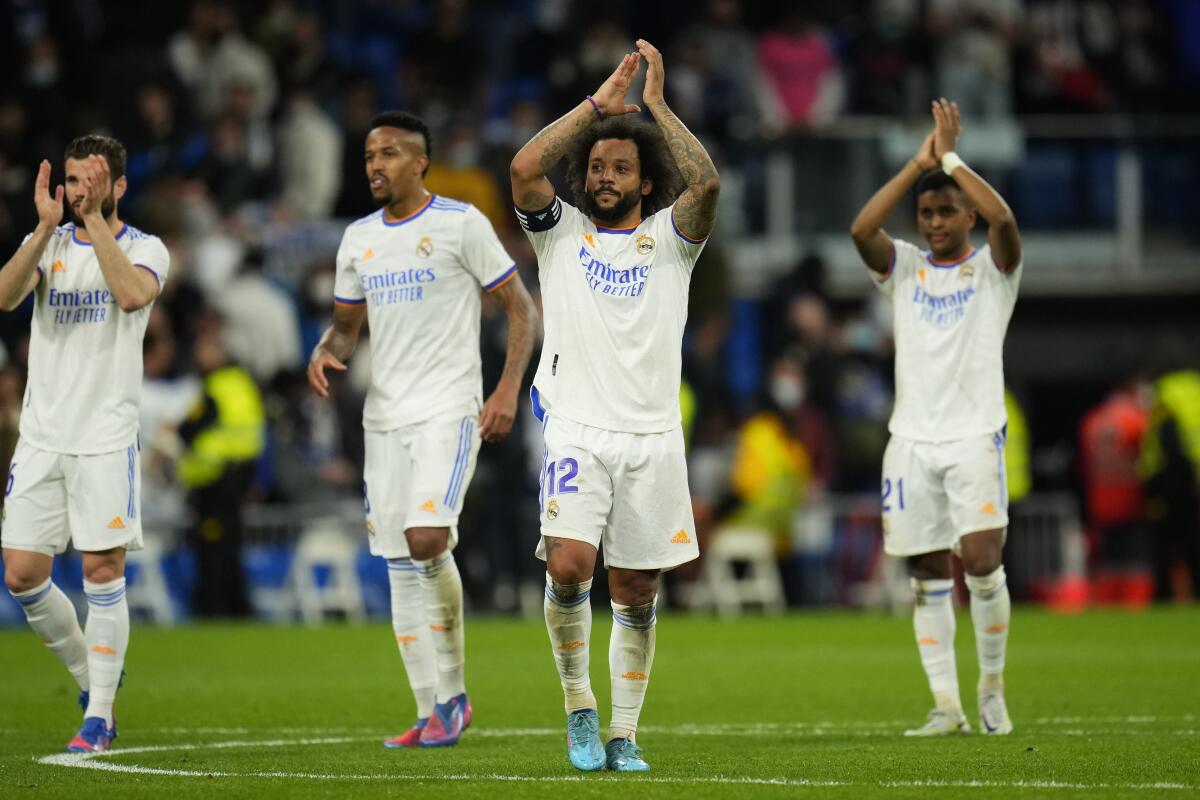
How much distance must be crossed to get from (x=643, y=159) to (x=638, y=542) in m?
1.68

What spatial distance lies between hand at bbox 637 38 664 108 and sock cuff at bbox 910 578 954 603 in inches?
138

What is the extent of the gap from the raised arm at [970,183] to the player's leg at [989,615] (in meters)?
1.54

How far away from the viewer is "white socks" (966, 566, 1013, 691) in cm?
1041

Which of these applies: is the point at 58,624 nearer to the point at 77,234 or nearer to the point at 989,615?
the point at 77,234

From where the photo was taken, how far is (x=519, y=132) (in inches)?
887

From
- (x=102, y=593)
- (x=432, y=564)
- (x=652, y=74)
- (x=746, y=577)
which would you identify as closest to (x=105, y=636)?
(x=102, y=593)

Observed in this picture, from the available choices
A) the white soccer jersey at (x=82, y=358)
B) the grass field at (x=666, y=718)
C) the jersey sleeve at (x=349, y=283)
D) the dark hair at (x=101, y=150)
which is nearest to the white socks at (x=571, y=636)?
the grass field at (x=666, y=718)

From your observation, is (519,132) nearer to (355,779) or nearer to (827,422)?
(827,422)

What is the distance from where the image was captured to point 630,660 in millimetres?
8547

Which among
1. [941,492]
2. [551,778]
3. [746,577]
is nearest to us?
[551,778]

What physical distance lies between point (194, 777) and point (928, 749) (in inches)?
132

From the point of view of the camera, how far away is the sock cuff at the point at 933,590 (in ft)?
35.0

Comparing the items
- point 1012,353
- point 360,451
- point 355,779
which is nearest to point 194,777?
point 355,779

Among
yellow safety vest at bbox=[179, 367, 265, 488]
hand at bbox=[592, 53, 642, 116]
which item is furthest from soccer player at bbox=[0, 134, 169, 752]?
yellow safety vest at bbox=[179, 367, 265, 488]
